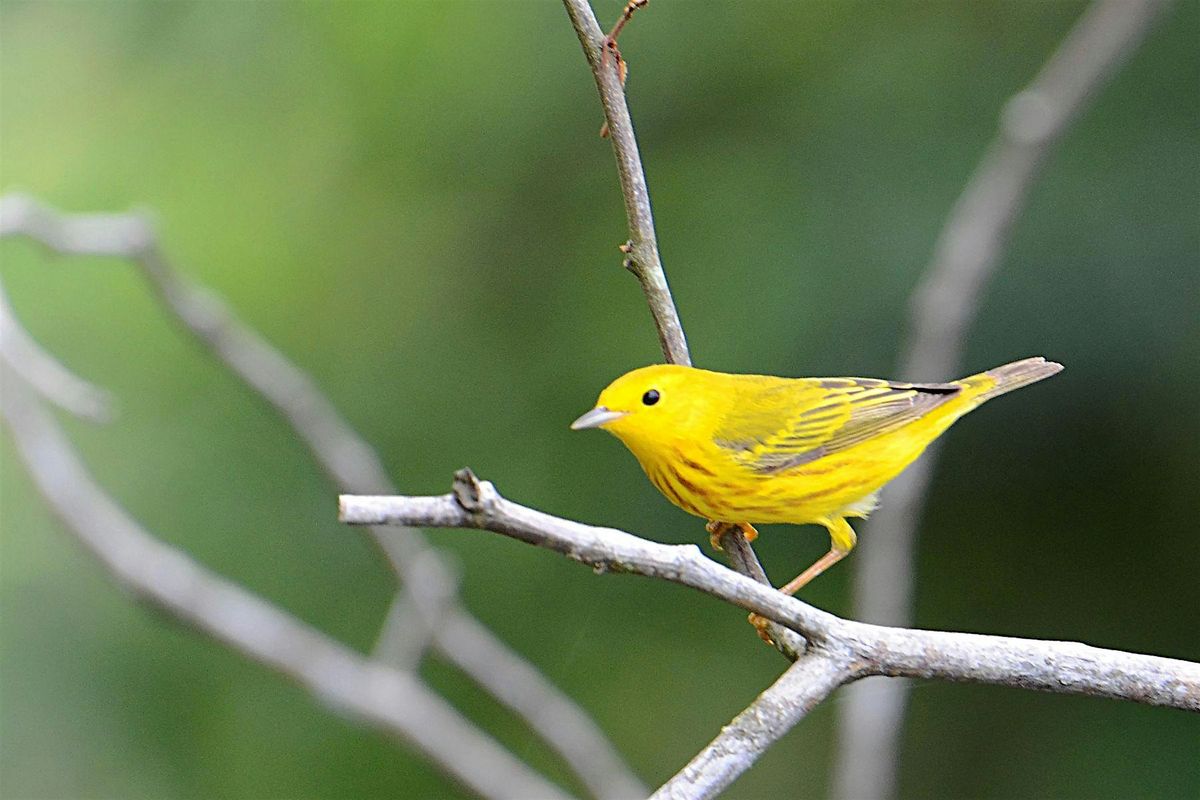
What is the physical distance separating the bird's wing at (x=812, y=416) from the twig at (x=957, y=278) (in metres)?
0.52

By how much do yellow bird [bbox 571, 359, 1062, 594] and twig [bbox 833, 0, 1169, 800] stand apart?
47 cm

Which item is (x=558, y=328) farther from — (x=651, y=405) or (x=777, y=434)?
(x=651, y=405)

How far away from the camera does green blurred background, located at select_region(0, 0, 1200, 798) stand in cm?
433

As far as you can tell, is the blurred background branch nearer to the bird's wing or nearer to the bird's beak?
the bird's beak

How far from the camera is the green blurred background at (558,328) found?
4.33 m

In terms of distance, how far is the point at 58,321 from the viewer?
5234 mm

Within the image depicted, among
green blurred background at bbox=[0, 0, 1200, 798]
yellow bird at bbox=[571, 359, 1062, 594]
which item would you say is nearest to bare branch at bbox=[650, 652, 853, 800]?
yellow bird at bbox=[571, 359, 1062, 594]

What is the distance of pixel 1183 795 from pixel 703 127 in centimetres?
288

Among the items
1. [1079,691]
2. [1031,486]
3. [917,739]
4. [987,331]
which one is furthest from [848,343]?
[1079,691]

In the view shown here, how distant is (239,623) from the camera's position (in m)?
3.88

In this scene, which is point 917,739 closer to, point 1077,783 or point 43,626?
point 1077,783

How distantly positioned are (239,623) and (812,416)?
6.60ft

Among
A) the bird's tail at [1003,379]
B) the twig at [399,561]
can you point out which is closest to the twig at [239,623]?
the twig at [399,561]

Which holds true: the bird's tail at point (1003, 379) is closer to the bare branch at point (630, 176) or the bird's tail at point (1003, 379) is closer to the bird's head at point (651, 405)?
the bird's head at point (651, 405)
